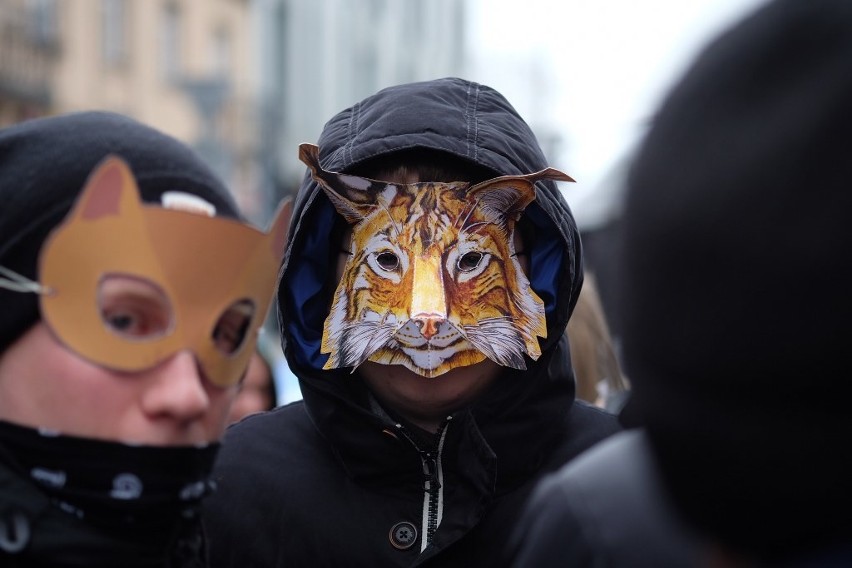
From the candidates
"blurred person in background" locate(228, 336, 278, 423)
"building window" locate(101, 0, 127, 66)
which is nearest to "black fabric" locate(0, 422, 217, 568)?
"blurred person in background" locate(228, 336, 278, 423)

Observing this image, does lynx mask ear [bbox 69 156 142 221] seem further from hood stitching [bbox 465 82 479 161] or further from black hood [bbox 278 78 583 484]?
hood stitching [bbox 465 82 479 161]

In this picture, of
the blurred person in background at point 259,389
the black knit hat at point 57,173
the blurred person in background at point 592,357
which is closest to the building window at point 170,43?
the blurred person in background at point 259,389

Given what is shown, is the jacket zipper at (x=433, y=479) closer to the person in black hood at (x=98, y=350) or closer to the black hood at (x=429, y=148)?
the black hood at (x=429, y=148)

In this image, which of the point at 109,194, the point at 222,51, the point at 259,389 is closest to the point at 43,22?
the point at 222,51

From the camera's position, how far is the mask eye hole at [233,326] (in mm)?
2064

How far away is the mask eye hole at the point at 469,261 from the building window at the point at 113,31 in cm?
1846

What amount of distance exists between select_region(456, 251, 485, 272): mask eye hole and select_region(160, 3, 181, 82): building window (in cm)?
1988

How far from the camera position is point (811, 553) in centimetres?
117

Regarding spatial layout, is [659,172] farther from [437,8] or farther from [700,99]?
[437,8]

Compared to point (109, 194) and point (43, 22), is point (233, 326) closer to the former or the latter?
point (109, 194)

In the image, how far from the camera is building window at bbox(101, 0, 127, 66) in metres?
19.7

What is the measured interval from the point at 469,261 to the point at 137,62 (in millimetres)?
19101

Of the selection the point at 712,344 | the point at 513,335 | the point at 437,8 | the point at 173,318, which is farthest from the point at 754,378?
the point at 437,8

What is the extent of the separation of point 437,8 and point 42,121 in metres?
35.2
